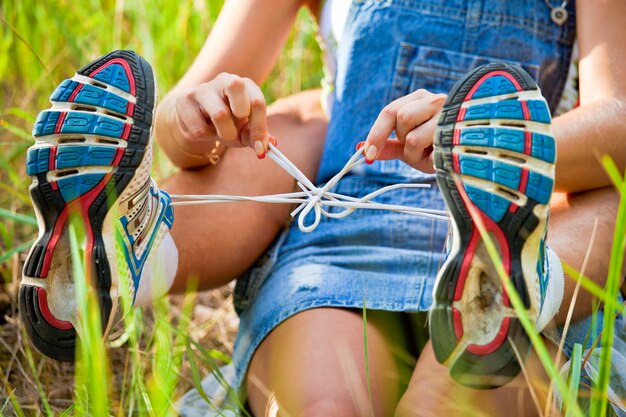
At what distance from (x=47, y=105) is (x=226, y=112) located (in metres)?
1.00

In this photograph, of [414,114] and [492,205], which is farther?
[414,114]

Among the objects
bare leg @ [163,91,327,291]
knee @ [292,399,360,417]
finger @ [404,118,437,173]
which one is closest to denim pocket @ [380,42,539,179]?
bare leg @ [163,91,327,291]

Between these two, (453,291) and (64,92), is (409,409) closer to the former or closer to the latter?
(453,291)

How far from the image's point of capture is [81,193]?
32.9 inches

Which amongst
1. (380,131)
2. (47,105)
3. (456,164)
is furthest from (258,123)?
(47,105)

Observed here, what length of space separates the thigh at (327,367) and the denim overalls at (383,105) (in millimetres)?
44

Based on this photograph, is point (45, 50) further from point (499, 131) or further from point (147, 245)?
point (499, 131)

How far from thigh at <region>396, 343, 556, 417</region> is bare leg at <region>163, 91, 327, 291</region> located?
33cm

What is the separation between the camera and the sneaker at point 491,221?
2.52 feet

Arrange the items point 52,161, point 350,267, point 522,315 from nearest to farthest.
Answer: point 522,315
point 52,161
point 350,267

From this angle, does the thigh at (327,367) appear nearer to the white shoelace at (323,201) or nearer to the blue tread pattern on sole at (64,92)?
the white shoelace at (323,201)

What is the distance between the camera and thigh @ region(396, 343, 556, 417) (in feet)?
2.99

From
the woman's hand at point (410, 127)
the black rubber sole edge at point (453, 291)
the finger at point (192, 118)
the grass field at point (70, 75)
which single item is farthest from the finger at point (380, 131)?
the grass field at point (70, 75)

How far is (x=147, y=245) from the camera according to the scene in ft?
3.01
